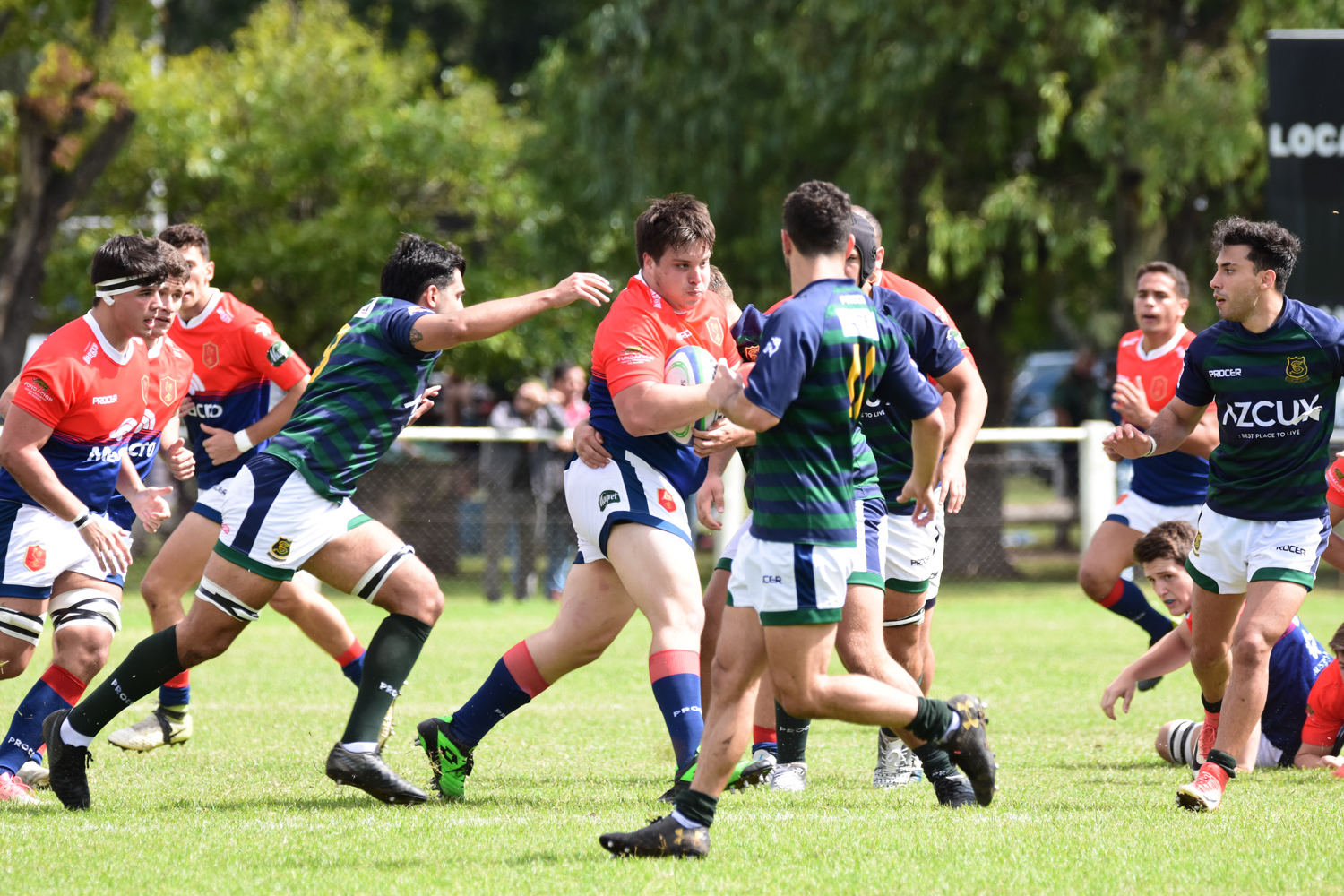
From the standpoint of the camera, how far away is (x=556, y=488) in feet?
50.7

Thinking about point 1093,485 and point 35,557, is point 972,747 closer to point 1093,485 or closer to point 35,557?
point 35,557

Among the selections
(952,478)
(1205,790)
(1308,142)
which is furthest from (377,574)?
(1308,142)

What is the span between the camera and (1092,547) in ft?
29.6

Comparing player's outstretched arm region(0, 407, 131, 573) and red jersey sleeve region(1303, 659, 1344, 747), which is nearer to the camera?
player's outstretched arm region(0, 407, 131, 573)

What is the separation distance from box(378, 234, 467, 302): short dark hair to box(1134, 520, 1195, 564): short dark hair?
3.53 m

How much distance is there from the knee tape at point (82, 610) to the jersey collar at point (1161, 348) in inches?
225

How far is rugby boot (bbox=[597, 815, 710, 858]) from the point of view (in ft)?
15.3

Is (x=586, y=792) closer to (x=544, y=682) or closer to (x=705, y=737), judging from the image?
(x=544, y=682)

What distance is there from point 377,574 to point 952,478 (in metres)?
2.20

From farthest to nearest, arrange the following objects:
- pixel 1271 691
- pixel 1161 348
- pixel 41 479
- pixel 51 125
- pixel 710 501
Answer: pixel 51 125
pixel 1161 348
pixel 1271 691
pixel 710 501
pixel 41 479

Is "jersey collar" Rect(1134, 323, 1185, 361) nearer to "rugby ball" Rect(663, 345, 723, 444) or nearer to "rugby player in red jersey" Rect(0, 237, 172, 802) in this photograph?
"rugby ball" Rect(663, 345, 723, 444)

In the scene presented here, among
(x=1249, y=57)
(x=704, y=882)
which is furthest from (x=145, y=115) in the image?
(x=704, y=882)

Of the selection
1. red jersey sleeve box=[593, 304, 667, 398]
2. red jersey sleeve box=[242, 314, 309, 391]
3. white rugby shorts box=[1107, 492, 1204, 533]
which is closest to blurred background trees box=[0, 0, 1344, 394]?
white rugby shorts box=[1107, 492, 1204, 533]

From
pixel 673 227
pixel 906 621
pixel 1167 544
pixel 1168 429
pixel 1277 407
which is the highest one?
pixel 673 227
